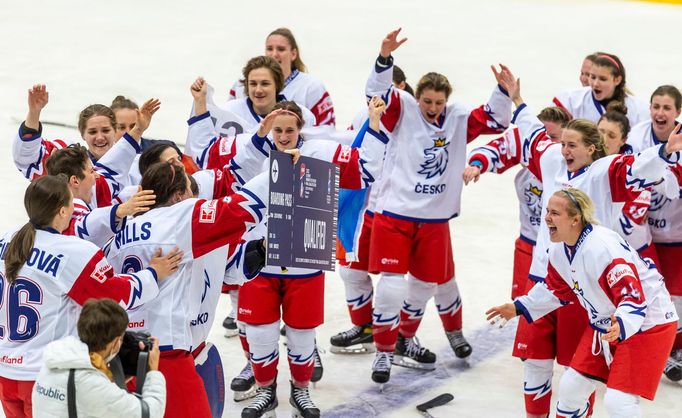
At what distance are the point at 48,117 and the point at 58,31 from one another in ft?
12.2

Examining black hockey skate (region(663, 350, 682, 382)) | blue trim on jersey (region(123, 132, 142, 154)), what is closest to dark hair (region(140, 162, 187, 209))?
blue trim on jersey (region(123, 132, 142, 154))

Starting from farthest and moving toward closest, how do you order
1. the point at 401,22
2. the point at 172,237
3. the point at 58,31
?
the point at 401,22
the point at 58,31
the point at 172,237

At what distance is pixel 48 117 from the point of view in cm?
1159

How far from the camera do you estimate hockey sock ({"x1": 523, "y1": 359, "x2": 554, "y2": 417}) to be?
5.94m

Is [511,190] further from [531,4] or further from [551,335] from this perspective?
[531,4]

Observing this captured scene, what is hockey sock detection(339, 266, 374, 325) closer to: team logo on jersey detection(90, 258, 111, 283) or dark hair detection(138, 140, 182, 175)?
dark hair detection(138, 140, 182, 175)

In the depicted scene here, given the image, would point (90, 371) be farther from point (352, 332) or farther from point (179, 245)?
point (352, 332)

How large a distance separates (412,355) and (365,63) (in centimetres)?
732

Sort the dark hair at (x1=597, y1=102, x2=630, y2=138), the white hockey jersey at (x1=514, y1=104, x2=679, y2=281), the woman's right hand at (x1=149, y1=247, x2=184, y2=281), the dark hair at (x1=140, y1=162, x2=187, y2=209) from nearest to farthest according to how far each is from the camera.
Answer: the woman's right hand at (x1=149, y1=247, x2=184, y2=281)
the dark hair at (x1=140, y1=162, x2=187, y2=209)
the white hockey jersey at (x1=514, y1=104, x2=679, y2=281)
the dark hair at (x1=597, y1=102, x2=630, y2=138)

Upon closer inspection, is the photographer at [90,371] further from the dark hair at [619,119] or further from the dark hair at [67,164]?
the dark hair at [619,119]

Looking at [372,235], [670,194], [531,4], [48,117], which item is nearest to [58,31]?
[48,117]

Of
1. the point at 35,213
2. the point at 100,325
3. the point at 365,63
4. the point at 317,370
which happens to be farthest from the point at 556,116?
the point at 365,63

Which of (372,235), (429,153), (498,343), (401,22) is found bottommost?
(498,343)

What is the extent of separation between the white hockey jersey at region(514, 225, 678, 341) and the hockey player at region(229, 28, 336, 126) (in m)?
2.06
